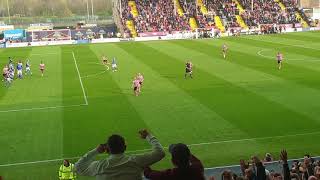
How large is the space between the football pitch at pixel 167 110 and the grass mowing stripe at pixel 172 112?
0.17 ft

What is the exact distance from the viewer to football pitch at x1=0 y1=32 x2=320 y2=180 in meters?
20.5

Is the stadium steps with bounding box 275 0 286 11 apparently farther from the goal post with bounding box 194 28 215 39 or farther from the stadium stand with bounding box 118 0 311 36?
the goal post with bounding box 194 28 215 39

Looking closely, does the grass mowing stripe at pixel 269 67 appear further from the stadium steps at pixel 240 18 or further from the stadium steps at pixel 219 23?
the stadium steps at pixel 240 18

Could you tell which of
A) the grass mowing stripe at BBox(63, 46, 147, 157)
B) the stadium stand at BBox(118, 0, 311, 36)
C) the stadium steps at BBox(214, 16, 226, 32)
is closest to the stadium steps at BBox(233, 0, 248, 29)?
the stadium stand at BBox(118, 0, 311, 36)

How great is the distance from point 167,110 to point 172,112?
628mm

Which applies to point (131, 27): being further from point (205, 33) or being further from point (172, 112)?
point (172, 112)

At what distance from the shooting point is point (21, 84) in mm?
38812

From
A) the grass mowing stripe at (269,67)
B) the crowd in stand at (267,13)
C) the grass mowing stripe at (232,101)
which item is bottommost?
the grass mowing stripe at (232,101)

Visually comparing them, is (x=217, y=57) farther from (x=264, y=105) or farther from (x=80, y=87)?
(x=264, y=105)

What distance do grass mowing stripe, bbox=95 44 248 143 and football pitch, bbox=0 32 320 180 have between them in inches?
2.0

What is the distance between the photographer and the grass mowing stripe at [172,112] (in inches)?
893

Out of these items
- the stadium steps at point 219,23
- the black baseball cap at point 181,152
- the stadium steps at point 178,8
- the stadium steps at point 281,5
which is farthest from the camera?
the stadium steps at point 281,5

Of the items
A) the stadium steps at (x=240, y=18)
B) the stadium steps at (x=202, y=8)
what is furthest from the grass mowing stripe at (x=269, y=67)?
the stadium steps at (x=202, y=8)

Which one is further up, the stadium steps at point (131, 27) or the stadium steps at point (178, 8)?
the stadium steps at point (178, 8)
